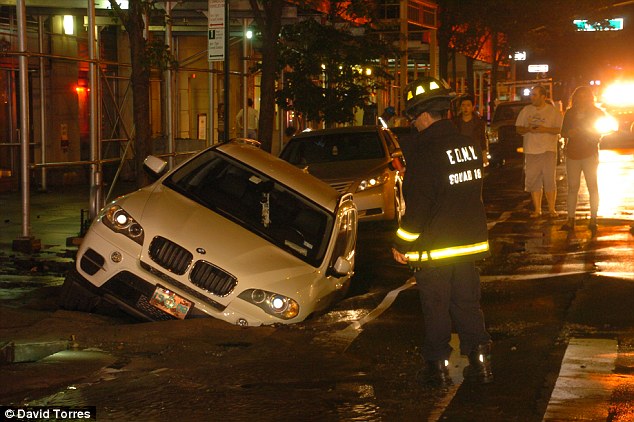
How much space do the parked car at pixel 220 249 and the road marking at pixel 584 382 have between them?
86.3 inches

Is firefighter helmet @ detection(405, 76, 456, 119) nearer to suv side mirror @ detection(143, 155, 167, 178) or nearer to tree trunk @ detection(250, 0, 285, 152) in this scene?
suv side mirror @ detection(143, 155, 167, 178)

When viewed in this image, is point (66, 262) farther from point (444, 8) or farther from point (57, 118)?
point (444, 8)

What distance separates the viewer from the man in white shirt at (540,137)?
1720 centimetres

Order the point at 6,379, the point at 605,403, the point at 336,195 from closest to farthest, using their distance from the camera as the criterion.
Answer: the point at 605,403 < the point at 6,379 < the point at 336,195

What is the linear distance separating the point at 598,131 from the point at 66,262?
7840mm

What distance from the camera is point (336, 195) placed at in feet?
33.8

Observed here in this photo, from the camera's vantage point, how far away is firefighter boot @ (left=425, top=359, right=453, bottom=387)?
712 cm

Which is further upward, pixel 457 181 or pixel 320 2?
pixel 320 2

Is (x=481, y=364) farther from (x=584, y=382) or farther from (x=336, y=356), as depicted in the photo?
(x=336, y=356)

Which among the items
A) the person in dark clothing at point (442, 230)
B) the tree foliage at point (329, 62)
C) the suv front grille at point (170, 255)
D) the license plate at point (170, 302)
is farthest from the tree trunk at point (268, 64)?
the person in dark clothing at point (442, 230)

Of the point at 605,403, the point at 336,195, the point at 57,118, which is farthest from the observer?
the point at 57,118

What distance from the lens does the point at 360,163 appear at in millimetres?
17203

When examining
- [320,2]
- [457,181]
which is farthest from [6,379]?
[320,2]

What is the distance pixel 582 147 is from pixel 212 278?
29.0 feet
